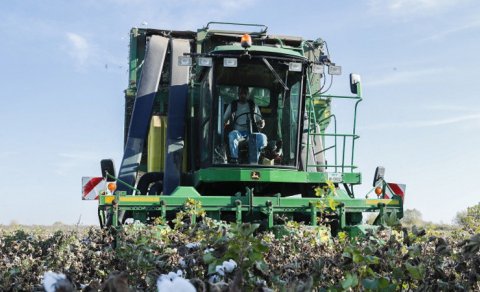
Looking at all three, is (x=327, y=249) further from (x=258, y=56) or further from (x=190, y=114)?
(x=190, y=114)

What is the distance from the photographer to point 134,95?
1211cm

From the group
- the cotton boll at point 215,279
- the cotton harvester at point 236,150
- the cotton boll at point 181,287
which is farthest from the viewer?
the cotton harvester at point 236,150

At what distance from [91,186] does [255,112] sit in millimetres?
2934

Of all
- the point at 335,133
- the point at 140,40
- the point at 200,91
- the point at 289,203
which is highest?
the point at 140,40

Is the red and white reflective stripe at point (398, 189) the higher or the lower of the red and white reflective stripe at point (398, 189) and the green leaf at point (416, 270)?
the lower

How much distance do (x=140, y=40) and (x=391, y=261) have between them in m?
10.2

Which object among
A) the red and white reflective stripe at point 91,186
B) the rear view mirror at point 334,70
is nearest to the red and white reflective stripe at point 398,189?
the rear view mirror at point 334,70

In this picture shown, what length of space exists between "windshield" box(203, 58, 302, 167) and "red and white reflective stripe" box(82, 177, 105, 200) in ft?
6.43

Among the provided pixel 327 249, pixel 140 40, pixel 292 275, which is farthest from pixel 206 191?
pixel 292 275

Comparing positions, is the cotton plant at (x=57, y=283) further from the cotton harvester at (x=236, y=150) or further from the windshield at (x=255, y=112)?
the windshield at (x=255, y=112)

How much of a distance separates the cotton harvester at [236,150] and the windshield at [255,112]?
0.05ft

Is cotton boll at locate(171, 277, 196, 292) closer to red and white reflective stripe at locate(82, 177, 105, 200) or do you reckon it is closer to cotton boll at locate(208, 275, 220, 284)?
cotton boll at locate(208, 275, 220, 284)

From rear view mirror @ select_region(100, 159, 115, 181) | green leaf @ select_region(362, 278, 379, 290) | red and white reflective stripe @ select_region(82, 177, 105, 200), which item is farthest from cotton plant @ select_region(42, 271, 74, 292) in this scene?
red and white reflective stripe @ select_region(82, 177, 105, 200)

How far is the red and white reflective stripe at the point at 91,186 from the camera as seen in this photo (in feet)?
33.7
